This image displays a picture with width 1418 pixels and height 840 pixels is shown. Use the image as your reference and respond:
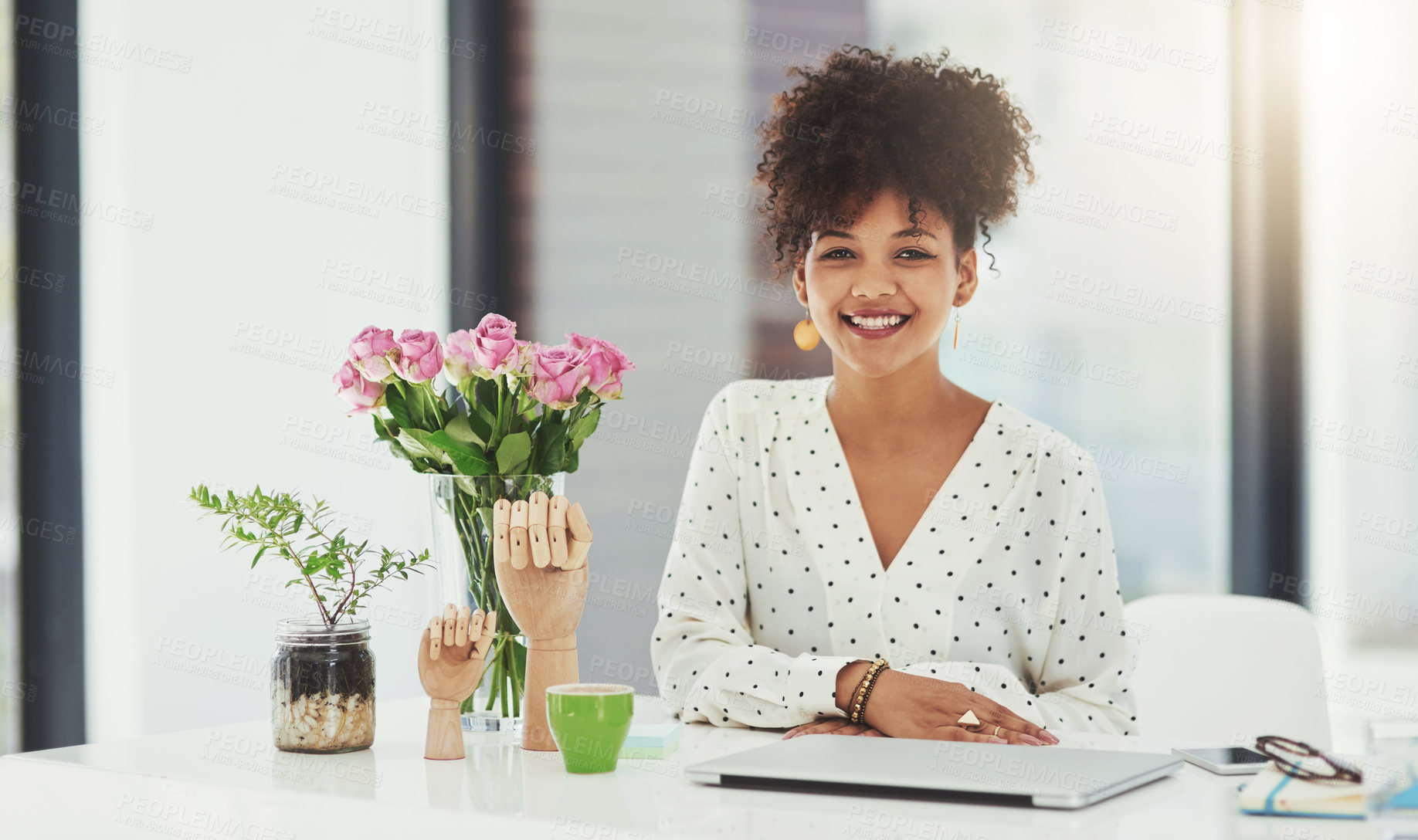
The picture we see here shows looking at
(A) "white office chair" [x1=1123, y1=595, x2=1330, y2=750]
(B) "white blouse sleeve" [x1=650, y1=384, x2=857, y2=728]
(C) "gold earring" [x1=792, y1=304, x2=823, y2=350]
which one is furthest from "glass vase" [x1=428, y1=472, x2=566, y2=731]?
(A) "white office chair" [x1=1123, y1=595, x2=1330, y2=750]

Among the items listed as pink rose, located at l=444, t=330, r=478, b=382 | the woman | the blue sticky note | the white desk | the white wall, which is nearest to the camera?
the white desk

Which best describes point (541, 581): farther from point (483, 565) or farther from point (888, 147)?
point (888, 147)

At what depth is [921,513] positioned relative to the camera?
5.30 feet

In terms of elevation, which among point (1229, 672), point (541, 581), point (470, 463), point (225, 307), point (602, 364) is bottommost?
point (1229, 672)

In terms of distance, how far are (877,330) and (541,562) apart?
0.66 m

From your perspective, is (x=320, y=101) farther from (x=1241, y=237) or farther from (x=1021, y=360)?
(x=1241, y=237)

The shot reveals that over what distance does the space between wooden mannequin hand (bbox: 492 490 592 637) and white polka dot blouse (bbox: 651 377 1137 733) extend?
0.95 ft

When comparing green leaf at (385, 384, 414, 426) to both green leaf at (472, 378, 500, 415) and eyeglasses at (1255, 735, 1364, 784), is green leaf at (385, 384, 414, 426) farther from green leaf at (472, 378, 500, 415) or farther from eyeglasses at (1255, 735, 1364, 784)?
eyeglasses at (1255, 735, 1364, 784)

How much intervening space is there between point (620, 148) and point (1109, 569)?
194cm

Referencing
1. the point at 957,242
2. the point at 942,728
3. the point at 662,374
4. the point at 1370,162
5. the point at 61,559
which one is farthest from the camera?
the point at 662,374

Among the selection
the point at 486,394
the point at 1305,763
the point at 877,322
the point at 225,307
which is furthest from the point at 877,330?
the point at 225,307

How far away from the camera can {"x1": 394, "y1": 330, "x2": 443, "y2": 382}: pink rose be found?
3.98ft

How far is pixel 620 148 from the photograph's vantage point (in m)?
3.11

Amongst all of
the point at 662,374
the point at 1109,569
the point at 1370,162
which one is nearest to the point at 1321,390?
the point at 1370,162
